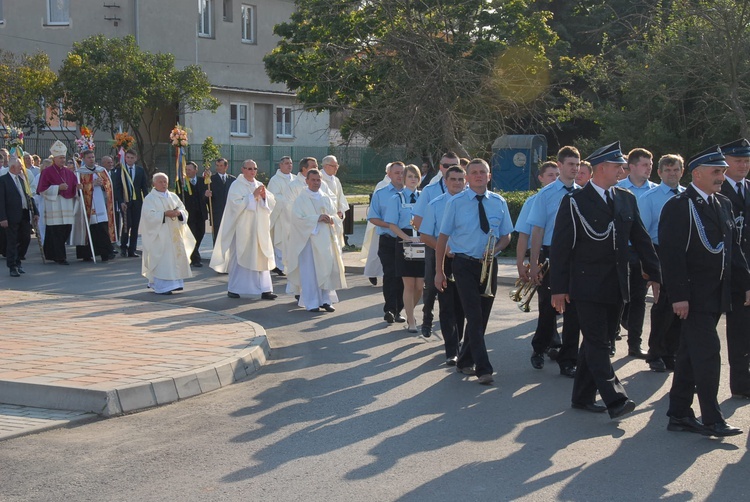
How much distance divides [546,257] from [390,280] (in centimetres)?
305

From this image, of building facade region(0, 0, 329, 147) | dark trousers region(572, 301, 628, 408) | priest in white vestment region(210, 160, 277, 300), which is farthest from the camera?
building facade region(0, 0, 329, 147)

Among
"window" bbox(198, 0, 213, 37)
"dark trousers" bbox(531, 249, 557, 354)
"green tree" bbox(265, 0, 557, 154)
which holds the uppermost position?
"window" bbox(198, 0, 213, 37)

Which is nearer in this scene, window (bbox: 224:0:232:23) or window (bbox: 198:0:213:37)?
window (bbox: 198:0:213:37)

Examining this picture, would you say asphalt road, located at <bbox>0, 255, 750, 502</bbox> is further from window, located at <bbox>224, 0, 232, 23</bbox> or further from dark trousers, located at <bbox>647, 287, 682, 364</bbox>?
window, located at <bbox>224, 0, 232, 23</bbox>

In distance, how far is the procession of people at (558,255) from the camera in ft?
22.8

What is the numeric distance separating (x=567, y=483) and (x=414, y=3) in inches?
720

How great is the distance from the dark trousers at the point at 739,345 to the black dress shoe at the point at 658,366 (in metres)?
1.19

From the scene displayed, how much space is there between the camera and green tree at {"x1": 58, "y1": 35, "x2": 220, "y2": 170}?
107 ft

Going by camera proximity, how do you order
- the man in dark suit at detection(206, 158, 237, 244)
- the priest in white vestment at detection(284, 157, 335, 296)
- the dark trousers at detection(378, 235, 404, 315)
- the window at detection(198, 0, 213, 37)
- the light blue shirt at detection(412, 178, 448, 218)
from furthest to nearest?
the window at detection(198, 0, 213, 37)
the man in dark suit at detection(206, 158, 237, 244)
the priest in white vestment at detection(284, 157, 335, 296)
the dark trousers at detection(378, 235, 404, 315)
the light blue shirt at detection(412, 178, 448, 218)

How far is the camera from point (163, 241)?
14.7m

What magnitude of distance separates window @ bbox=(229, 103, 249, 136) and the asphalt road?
110 ft

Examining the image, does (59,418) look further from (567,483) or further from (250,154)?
(250,154)

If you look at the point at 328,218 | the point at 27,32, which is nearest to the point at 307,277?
the point at 328,218

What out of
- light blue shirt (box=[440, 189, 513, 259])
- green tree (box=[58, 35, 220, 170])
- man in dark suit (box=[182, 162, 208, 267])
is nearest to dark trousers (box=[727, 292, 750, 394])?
light blue shirt (box=[440, 189, 513, 259])
